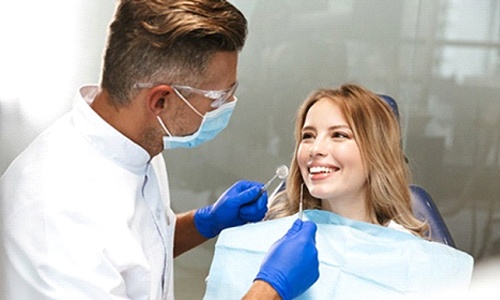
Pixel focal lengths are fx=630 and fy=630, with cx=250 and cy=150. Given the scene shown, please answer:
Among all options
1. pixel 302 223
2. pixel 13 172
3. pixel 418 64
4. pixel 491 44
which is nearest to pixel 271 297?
pixel 302 223

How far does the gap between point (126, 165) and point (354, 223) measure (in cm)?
63

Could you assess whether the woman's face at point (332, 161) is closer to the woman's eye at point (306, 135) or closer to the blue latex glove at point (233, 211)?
the woman's eye at point (306, 135)

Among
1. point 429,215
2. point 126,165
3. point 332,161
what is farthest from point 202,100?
point 429,215

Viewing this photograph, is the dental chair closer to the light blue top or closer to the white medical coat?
the light blue top

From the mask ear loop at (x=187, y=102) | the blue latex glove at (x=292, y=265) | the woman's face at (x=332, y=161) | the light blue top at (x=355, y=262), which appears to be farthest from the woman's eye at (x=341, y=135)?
the mask ear loop at (x=187, y=102)

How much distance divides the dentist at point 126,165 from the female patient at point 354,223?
0.69 ft

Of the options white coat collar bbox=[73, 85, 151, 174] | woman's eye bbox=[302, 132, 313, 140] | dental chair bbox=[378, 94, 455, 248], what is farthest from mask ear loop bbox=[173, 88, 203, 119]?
dental chair bbox=[378, 94, 455, 248]

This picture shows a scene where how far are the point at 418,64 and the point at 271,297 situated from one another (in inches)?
49.1

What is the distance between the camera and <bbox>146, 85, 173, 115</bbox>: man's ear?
3.80ft

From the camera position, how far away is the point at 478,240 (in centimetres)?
233

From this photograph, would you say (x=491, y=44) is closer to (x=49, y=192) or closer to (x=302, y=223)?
(x=302, y=223)

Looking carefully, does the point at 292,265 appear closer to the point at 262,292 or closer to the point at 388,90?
the point at 262,292

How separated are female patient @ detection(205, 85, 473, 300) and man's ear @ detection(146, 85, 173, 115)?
46cm

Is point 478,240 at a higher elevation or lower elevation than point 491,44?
lower
